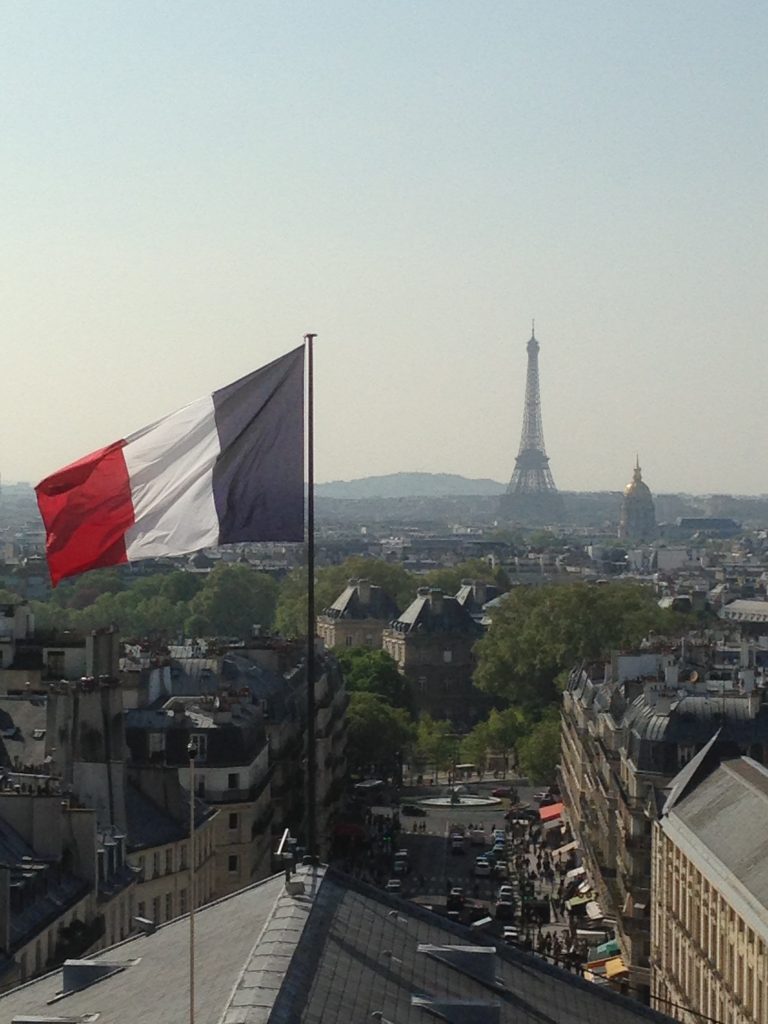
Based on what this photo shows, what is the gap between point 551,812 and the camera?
95750 millimetres

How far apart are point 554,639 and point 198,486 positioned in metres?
103

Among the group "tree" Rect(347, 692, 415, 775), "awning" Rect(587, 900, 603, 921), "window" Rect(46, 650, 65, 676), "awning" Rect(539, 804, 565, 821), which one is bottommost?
"awning" Rect(539, 804, 565, 821)

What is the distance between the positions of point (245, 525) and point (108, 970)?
514 centimetres

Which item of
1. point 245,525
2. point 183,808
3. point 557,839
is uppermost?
point 245,525

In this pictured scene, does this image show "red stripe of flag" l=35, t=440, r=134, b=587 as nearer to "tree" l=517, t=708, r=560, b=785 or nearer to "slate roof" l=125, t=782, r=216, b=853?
"slate roof" l=125, t=782, r=216, b=853

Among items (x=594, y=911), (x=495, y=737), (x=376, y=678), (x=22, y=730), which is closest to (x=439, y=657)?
(x=376, y=678)

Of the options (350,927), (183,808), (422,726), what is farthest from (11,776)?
(422,726)

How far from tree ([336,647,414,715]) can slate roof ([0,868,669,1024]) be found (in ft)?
301

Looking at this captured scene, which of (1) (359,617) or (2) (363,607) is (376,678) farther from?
(2) (363,607)

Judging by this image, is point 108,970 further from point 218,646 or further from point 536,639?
point 536,639

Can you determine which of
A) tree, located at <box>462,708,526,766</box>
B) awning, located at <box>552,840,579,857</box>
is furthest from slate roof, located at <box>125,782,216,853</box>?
tree, located at <box>462,708,526,766</box>

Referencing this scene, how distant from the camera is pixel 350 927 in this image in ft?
73.8

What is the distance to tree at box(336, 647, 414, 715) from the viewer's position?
11962cm

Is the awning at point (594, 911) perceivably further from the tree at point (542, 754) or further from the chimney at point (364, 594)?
the chimney at point (364, 594)
